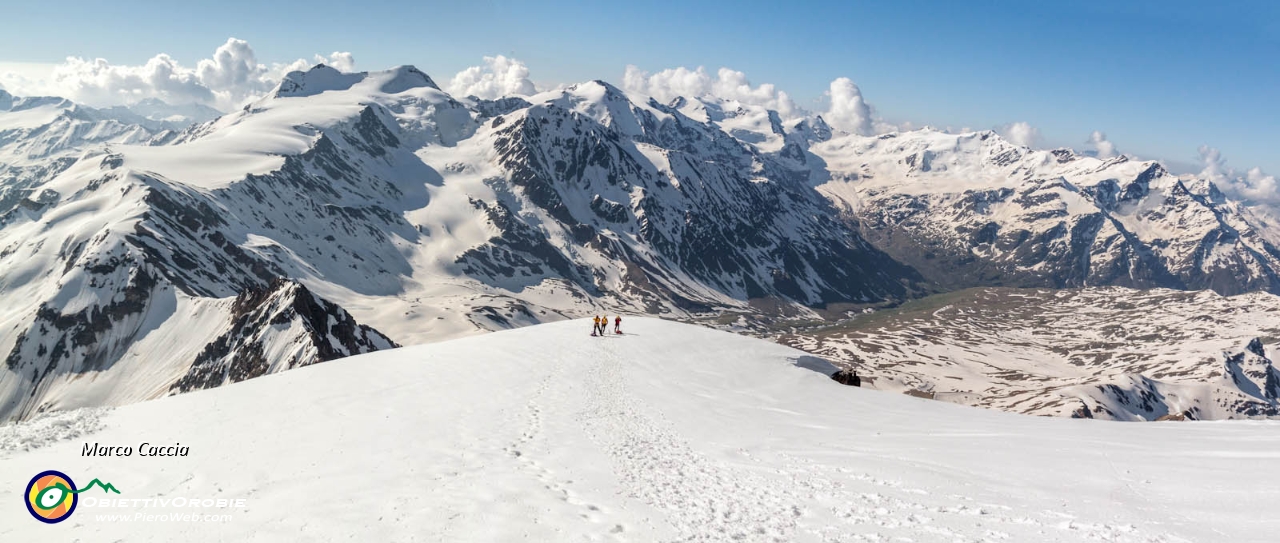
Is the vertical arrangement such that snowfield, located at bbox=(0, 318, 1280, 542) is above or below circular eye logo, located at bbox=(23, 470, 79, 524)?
above

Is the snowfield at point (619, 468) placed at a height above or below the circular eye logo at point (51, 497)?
above

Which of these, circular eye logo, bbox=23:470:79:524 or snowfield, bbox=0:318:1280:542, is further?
circular eye logo, bbox=23:470:79:524

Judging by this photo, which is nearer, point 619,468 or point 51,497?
point 51,497

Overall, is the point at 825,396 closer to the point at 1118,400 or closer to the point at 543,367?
the point at 543,367

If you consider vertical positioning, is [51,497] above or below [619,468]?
below
